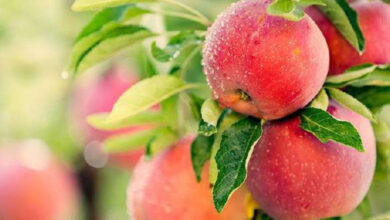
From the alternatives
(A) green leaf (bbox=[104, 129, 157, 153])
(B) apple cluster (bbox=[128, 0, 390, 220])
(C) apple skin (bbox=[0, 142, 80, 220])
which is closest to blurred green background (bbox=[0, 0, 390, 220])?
(C) apple skin (bbox=[0, 142, 80, 220])

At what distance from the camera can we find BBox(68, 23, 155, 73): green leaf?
2.83ft

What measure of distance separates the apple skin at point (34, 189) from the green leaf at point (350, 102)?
133 cm

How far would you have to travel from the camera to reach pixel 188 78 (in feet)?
4.38

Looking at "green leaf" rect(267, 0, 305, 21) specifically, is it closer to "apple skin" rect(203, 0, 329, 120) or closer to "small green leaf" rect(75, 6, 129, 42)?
"apple skin" rect(203, 0, 329, 120)

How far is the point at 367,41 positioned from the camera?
85 cm

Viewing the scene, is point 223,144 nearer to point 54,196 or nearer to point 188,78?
point 188,78

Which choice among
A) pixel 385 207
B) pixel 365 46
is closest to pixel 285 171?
pixel 365 46

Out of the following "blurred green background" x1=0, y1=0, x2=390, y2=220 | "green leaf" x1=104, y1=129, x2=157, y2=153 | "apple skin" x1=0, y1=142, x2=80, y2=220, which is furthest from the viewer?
"blurred green background" x1=0, y1=0, x2=390, y2=220

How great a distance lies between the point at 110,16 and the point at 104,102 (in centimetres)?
108

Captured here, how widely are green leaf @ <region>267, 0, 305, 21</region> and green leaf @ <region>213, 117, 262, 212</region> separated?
0.44 feet

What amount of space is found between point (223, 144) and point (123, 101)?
13 centimetres

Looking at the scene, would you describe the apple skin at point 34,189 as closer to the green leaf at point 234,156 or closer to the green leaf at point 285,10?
the green leaf at point 234,156

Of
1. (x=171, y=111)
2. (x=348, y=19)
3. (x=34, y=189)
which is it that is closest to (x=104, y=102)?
(x=34, y=189)

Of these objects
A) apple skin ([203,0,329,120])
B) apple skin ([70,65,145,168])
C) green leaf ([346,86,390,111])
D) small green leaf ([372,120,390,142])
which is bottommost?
apple skin ([70,65,145,168])
